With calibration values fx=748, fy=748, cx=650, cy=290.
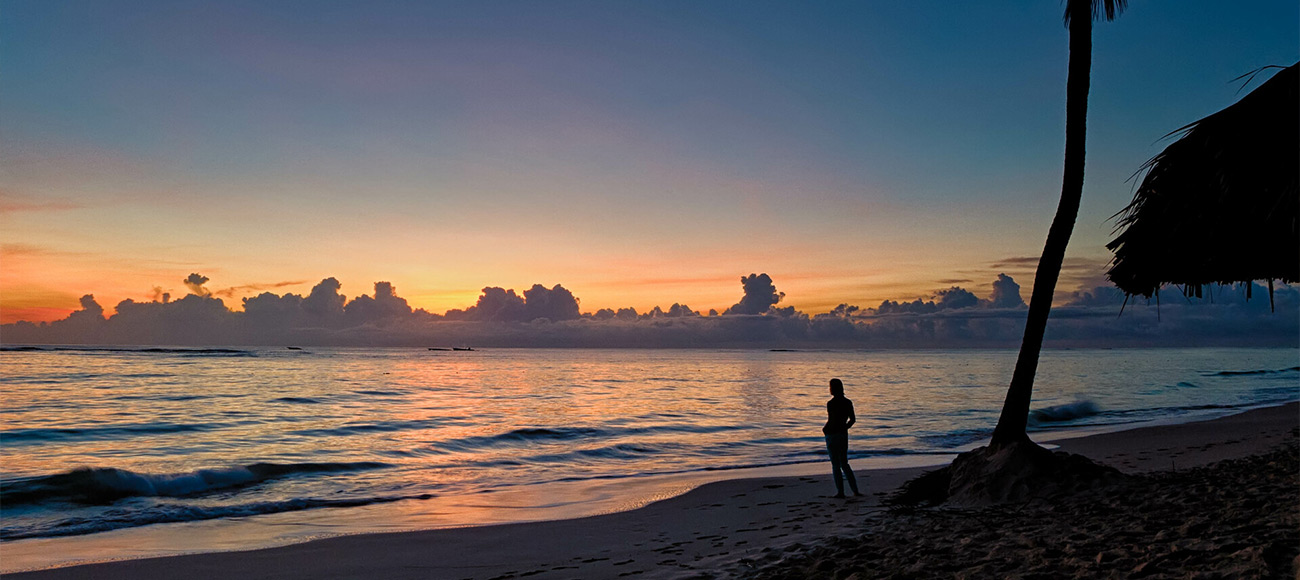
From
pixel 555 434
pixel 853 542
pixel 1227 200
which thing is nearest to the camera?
pixel 1227 200

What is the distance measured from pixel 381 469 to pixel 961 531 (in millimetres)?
14301

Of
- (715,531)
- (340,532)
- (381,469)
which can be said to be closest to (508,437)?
(381,469)

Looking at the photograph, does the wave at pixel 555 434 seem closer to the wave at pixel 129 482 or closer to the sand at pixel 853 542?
the wave at pixel 129 482

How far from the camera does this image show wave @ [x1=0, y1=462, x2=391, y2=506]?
1411cm

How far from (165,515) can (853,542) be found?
11203mm

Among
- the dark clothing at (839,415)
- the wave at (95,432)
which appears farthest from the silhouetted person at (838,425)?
the wave at (95,432)

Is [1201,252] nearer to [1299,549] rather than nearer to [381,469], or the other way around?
[1299,549]

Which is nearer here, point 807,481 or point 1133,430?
point 807,481

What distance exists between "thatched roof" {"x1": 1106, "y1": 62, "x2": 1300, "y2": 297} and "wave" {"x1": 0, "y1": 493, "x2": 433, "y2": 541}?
12.6 metres

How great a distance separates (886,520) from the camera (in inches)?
364

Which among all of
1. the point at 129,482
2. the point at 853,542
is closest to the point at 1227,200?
the point at 853,542

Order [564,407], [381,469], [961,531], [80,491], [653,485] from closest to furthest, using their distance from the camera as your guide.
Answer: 1. [961,531]
2. [80,491]
3. [653,485]
4. [381,469]
5. [564,407]

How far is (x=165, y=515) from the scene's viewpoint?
40.7ft

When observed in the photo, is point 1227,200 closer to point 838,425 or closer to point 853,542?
point 853,542
